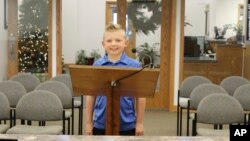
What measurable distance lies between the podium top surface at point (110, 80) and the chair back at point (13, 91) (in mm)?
3348

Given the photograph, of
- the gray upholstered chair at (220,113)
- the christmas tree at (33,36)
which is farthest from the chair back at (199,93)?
the christmas tree at (33,36)

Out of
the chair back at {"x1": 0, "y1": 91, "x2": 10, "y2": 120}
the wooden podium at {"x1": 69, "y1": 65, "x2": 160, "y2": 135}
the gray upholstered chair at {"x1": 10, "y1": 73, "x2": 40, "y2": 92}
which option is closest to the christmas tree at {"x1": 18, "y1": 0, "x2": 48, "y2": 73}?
the gray upholstered chair at {"x1": 10, "y1": 73, "x2": 40, "y2": 92}

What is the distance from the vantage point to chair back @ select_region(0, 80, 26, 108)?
5273mm

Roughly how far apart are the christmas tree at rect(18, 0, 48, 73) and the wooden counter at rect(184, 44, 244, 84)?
2.89 meters

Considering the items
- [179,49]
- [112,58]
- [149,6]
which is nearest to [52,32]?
[149,6]

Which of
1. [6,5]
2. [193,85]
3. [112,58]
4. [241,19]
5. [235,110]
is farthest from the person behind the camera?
[241,19]

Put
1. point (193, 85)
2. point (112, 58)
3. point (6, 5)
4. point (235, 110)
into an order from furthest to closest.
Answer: point (6, 5) < point (193, 85) < point (235, 110) < point (112, 58)

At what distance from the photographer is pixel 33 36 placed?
27.0 feet

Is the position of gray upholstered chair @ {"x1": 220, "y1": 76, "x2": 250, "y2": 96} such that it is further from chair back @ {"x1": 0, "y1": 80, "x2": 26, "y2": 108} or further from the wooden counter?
chair back @ {"x1": 0, "y1": 80, "x2": 26, "y2": 108}

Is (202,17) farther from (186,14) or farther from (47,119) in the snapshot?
(47,119)

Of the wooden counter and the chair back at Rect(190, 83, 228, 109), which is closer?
the chair back at Rect(190, 83, 228, 109)

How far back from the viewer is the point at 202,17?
8.16 meters

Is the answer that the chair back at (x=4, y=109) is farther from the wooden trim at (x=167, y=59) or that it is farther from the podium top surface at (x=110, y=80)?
the wooden trim at (x=167, y=59)

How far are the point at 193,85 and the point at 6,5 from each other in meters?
4.11
